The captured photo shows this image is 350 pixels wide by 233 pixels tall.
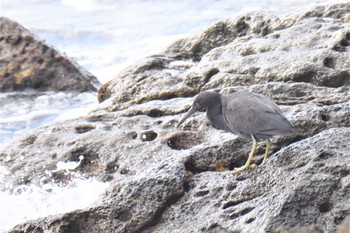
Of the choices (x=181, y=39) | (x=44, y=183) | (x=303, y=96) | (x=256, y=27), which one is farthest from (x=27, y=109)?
(x=303, y=96)

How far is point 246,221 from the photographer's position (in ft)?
13.7

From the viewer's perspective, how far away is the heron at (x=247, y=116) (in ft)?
16.1

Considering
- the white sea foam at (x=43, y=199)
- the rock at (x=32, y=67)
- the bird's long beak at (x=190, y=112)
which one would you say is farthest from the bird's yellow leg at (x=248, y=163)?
the rock at (x=32, y=67)

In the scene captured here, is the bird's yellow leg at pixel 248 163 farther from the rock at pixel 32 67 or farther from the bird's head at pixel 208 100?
the rock at pixel 32 67

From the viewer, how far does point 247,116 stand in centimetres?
504

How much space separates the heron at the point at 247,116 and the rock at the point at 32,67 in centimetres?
610

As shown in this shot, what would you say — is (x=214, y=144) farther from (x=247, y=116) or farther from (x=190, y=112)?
(x=190, y=112)

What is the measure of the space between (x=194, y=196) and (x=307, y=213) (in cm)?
79

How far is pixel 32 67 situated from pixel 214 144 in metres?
6.47

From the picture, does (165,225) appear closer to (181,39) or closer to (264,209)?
(264,209)

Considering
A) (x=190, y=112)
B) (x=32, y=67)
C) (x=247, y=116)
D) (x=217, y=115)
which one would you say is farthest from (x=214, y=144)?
(x=32, y=67)

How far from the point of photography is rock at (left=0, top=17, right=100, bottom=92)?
11.2 metres

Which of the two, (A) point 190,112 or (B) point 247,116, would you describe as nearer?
(B) point 247,116

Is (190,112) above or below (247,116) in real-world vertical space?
below
